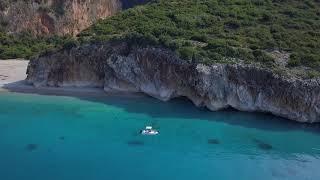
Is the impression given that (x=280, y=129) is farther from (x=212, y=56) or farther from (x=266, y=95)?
(x=212, y=56)

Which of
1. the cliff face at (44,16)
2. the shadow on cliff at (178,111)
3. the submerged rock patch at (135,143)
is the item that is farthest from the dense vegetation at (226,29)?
the cliff face at (44,16)

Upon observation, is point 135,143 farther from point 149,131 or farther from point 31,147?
point 31,147

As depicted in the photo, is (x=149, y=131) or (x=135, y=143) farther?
(x=149, y=131)

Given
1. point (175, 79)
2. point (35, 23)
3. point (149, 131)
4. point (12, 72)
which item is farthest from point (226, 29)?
point (35, 23)

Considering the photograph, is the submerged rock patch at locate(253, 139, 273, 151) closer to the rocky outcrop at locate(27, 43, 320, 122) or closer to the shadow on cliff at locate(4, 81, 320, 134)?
the shadow on cliff at locate(4, 81, 320, 134)

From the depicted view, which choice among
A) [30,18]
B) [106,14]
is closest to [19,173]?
[30,18]

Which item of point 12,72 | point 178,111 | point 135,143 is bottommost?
point 135,143

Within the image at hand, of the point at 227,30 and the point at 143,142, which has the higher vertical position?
the point at 227,30

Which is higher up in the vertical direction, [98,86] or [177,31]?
[177,31]
